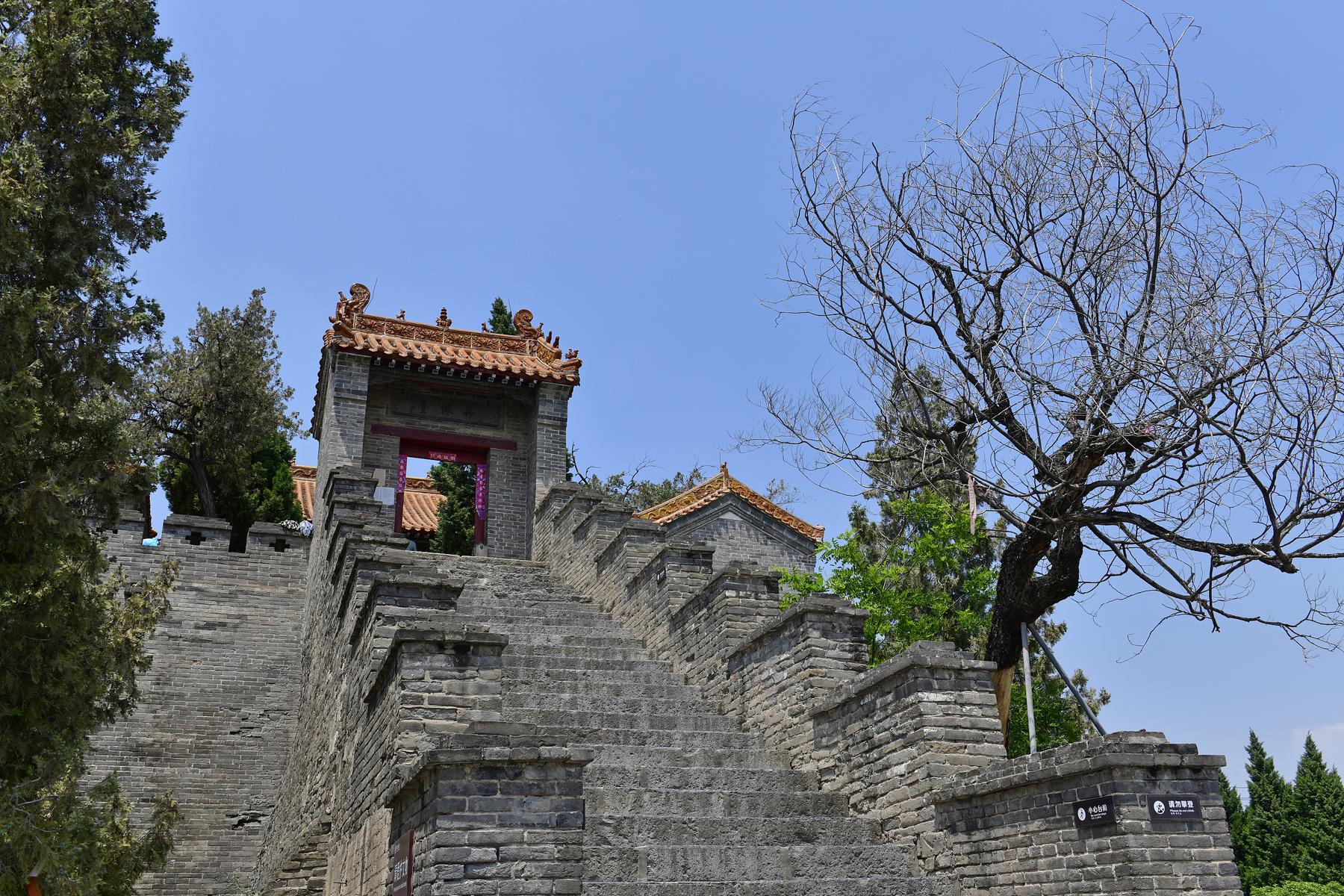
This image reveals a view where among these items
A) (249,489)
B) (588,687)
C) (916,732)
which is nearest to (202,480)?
(249,489)

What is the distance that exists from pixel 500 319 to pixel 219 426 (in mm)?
7258

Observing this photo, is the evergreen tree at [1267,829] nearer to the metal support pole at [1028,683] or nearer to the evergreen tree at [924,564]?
the evergreen tree at [924,564]

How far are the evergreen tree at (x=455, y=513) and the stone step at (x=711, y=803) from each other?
1372 cm

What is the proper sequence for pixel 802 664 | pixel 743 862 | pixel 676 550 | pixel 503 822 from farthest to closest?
pixel 676 550 < pixel 802 664 < pixel 743 862 < pixel 503 822

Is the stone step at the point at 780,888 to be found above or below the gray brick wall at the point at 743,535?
below

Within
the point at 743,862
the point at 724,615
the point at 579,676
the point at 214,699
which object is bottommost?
Result: the point at 743,862

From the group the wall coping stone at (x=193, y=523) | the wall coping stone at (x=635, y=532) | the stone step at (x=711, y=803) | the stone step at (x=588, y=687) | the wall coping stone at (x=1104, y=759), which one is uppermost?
the wall coping stone at (x=193, y=523)

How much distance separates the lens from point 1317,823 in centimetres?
1677

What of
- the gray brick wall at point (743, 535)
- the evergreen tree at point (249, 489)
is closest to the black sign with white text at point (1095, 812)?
the gray brick wall at point (743, 535)

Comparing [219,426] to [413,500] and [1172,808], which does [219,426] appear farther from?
[1172,808]

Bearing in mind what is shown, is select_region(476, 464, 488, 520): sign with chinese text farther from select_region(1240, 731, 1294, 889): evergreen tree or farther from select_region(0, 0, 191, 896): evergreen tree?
select_region(1240, 731, 1294, 889): evergreen tree

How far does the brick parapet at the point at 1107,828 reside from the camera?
18.9 ft

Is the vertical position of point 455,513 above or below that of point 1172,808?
above

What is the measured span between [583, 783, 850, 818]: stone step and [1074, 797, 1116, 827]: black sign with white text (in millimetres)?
2152
